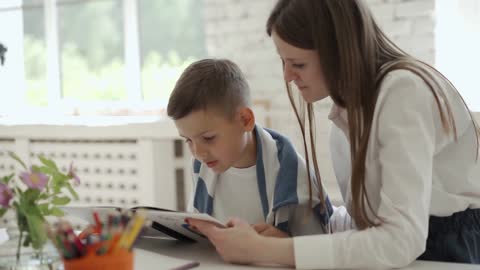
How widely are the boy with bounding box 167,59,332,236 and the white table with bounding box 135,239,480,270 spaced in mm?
142

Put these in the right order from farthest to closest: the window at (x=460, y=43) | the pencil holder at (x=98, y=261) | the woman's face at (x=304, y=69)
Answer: the window at (x=460, y=43), the woman's face at (x=304, y=69), the pencil holder at (x=98, y=261)

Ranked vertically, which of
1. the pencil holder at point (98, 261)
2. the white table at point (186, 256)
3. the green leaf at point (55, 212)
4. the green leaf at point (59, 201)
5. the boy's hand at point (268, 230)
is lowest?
the white table at point (186, 256)

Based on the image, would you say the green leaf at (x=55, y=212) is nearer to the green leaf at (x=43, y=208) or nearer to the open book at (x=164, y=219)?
the green leaf at (x=43, y=208)

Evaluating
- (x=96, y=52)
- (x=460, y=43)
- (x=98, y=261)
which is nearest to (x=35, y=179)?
(x=98, y=261)

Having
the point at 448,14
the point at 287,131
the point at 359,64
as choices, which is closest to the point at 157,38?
the point at 287,131

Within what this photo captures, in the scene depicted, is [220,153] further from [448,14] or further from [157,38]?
[157,38]

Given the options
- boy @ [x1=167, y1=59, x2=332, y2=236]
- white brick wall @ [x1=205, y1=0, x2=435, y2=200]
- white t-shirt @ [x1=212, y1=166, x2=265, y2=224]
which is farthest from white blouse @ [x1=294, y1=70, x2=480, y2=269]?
white brick wall @ [x1=205, y1=0, x2=435, y2=200]

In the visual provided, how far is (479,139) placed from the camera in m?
1.46

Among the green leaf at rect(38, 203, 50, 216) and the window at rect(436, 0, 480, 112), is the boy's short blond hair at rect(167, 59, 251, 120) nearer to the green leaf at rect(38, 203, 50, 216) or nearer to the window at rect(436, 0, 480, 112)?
the green leaf at rect(38, 203, 50, 216)

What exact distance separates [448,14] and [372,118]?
1855 mm

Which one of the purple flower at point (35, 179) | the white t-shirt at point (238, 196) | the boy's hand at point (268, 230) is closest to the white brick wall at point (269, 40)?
the white t-shirt at point (238, 196)

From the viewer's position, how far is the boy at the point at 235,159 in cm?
156

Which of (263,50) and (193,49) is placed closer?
(263,50)

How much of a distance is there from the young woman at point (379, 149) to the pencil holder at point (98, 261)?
29 centimetres
